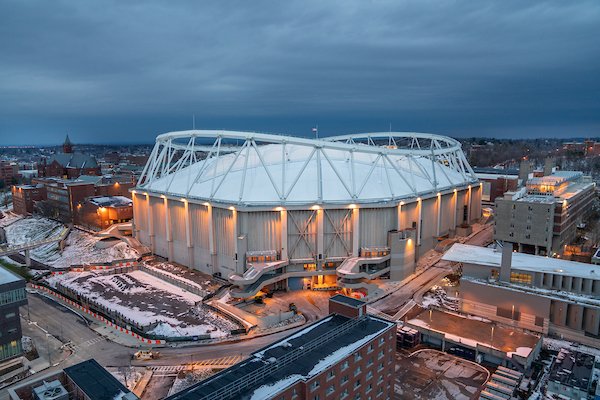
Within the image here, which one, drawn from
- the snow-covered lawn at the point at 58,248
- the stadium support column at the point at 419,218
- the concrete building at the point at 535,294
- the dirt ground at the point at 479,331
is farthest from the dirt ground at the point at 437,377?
the snow-covered lawn at the point at 58,248

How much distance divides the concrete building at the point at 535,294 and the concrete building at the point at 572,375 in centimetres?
689

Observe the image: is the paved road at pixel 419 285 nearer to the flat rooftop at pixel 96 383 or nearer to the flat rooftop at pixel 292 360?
the flat rooftop at pixel 292 360

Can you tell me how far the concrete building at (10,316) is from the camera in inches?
1832

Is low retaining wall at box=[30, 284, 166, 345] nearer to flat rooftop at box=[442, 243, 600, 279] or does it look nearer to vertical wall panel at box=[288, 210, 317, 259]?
vertical wall panel at box=[288, 210, 317, 259]

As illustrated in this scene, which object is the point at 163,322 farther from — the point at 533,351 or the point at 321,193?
the point at 533,351

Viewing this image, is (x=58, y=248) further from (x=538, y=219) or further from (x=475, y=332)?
(x=538, y=219)

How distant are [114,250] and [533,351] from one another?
8040 centimetres

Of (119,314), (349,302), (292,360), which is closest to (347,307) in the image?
(349,302)

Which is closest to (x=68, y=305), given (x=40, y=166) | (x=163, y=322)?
(x=163, y=322)

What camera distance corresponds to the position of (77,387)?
29359 millimetres

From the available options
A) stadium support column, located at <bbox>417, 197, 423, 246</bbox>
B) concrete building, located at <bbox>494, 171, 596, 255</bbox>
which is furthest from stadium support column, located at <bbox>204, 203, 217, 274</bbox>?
concrete building, located at <bbox>494, 171, 596, 255</bbox>

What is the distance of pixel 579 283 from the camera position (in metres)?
54.4

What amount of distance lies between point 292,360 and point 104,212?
290ft

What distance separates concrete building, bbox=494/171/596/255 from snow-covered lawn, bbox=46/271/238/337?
191 ft
